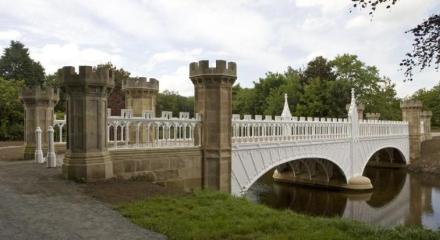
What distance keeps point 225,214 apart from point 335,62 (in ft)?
141

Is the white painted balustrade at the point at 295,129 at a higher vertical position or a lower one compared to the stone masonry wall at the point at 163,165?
higher

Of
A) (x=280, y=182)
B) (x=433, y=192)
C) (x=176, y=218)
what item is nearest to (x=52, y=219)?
(x=176, y=218)

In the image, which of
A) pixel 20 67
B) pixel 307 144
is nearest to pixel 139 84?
pixel 307 144

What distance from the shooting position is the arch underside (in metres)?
14.0

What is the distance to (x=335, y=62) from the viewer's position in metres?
47.2

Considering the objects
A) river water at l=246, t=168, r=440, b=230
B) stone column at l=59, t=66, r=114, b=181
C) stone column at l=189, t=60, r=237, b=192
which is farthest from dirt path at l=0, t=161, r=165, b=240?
river water at l=246, t=168, r=440, b=230

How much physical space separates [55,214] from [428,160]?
119 ft

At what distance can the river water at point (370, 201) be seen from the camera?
67.1ft

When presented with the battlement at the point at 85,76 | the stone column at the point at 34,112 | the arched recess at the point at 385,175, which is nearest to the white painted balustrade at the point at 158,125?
the battlement at the point at 85,76

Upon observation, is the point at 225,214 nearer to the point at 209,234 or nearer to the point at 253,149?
the point at 209,234

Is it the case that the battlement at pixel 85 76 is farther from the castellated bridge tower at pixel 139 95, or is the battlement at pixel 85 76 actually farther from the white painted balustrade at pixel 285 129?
the castellated bridge tower at pixel 139 95

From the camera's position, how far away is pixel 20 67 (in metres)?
50.3

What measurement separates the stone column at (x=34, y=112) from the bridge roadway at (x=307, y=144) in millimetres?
7107

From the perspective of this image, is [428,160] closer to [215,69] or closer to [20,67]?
[215,69]
